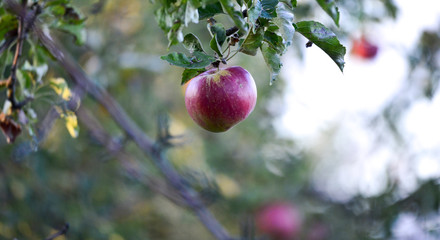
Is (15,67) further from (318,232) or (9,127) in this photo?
(318,232)

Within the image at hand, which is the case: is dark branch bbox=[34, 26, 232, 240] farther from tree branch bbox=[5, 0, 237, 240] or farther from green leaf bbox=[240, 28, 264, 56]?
green leaf bbox=[240, 28, 264, 56]

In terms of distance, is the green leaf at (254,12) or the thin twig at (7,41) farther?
the thin twig at (7,41)

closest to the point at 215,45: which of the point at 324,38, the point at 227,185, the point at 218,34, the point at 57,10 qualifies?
the point at 218,34

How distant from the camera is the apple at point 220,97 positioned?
82 centimetres

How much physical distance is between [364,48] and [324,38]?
2429mm

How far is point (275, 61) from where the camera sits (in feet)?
2.43

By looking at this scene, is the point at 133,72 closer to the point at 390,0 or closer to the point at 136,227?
the point at 136,227

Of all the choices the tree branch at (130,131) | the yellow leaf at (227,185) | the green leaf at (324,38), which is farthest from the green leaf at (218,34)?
the yellow leaf at (227,185)

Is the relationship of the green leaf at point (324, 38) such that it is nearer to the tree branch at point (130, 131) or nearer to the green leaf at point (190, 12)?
the green leaf at point (190, 12)

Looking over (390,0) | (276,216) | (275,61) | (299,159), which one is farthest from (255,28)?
(299,159)

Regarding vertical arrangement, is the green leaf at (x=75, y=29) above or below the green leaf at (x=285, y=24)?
below

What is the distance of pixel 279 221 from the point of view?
3.17 meters

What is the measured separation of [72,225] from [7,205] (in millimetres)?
411

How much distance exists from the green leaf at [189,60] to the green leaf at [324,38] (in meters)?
0.16
